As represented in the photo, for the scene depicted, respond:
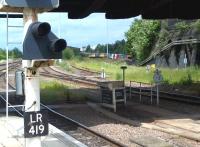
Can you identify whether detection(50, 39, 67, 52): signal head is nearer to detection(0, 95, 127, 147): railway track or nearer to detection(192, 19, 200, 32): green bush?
detection(0, 95, 127, 147): railway track

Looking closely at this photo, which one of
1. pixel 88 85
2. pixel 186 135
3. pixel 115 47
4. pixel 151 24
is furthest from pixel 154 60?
pixel 115 47

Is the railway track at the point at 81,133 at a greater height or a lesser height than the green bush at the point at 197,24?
lesser

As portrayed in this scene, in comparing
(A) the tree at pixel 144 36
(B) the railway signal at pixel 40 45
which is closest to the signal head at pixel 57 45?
(B) the railway signal at pixel 40 45

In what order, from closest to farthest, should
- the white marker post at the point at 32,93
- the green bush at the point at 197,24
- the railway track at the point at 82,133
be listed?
the white marker post at the point at 32,93
the railway track at the point at 82,133
the green bush at the point at 197,24

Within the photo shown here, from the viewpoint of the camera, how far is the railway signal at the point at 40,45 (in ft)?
24.5

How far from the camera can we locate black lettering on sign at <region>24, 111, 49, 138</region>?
809 centimetres

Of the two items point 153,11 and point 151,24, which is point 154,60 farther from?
point 153,11

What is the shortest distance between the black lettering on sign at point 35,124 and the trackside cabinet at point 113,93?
40.7ft

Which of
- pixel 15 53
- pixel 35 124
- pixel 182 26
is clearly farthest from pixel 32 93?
pixel 182 26

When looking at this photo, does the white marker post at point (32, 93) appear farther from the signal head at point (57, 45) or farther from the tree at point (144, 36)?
the tree at point (144, 36)

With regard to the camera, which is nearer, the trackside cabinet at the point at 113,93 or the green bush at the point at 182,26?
the trackside cabinet at the point at 113,93

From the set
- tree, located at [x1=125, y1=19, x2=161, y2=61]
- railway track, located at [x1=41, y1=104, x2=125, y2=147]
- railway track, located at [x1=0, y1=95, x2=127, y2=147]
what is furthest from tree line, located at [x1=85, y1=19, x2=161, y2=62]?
railway track, located at [x1=41, y1=104, x2=125, y2=147]

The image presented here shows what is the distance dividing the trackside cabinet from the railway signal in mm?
13086

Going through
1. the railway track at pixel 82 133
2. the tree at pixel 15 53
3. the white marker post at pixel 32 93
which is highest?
the tree at pixel 15 53
